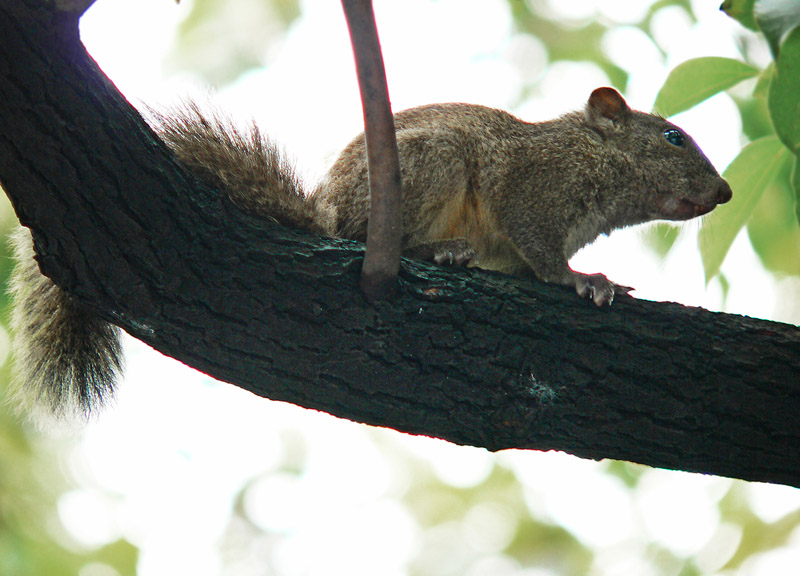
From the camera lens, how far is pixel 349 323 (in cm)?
249

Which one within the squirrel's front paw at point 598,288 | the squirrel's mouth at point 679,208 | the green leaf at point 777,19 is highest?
the squirrel's mouth at point 679,208

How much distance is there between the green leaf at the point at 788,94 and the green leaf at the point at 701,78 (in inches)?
32.4

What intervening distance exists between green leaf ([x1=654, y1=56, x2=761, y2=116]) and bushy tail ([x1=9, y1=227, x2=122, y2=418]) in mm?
2326

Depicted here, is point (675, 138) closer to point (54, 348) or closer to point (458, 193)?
point (458, 193)

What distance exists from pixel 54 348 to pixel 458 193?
5.91 ft

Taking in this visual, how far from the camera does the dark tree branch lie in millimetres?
1983

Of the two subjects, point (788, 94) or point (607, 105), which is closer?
point (788, 94)

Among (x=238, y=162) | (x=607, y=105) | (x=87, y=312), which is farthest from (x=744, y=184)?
(x=87, y=312)

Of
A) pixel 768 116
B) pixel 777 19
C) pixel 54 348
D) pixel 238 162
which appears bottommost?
pixel 54 348

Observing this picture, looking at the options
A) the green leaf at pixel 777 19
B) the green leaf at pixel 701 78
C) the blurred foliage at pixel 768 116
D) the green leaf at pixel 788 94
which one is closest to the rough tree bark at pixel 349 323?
the blurred foliage at pixel 768 116

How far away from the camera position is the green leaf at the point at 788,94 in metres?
1.88

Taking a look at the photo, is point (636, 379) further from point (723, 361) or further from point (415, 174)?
point (415, 174)

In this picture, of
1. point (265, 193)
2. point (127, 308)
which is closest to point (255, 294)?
point (127, 308)

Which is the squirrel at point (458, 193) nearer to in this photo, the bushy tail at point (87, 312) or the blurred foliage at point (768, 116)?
the bushy tail at point (87, 312)
